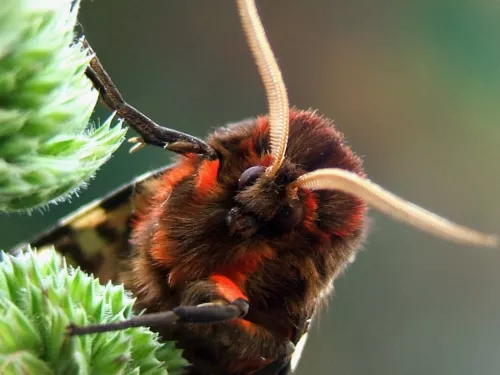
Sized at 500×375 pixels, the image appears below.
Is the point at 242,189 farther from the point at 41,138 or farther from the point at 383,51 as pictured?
the point at 383,51

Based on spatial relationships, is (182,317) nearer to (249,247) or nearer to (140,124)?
(249,247)

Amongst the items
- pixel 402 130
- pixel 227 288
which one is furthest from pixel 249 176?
pixel 402 130

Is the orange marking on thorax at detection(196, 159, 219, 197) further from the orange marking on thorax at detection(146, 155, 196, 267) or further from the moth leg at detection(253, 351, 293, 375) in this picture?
the moth leg at detection(253, 351, 293, 375)

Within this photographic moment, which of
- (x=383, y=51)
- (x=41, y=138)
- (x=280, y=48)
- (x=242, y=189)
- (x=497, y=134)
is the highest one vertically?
(x=41, y=138)

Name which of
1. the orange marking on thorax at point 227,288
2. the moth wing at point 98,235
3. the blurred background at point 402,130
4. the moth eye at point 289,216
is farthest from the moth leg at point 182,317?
the blurred background at point 402,130

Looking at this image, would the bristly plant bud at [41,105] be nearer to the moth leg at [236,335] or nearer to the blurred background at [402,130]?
the moth leg at [236,335]

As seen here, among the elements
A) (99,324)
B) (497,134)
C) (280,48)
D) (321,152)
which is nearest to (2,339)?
(99,324)

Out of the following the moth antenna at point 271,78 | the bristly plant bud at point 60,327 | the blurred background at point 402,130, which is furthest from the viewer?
the blurred background at point 402,130

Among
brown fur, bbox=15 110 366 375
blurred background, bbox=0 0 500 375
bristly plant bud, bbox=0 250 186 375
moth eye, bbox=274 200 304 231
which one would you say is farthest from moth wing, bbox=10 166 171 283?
blurred background, bbox=0 0 500 375
